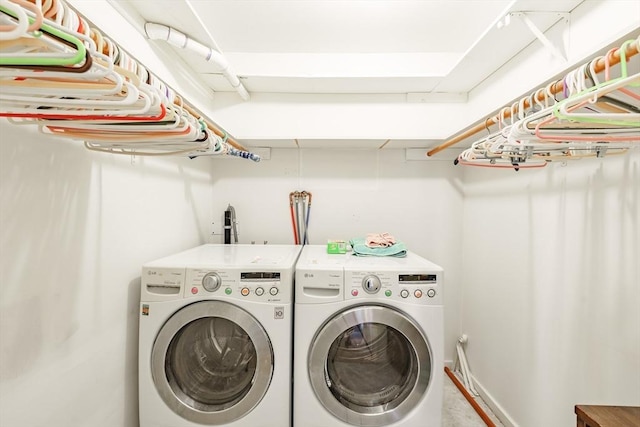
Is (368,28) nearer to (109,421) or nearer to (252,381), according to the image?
(252,381)

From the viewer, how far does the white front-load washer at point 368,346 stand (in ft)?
4.74

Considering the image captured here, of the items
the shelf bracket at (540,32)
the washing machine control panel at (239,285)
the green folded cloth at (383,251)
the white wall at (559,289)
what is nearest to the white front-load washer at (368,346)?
the washing machine control panel at (239,285)

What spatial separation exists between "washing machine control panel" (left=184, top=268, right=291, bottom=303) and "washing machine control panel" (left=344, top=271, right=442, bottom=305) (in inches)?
13.6

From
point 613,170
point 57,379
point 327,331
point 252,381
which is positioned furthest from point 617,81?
point 57,379

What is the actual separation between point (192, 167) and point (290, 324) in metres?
1.38

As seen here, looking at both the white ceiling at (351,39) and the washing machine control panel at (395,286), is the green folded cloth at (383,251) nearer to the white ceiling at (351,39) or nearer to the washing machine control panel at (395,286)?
the washing machine control panel at (395,286)

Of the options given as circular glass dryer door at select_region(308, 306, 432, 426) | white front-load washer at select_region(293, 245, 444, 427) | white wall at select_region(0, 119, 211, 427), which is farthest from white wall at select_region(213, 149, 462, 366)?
circular glass dryer door at select_region(308, 306, 432, 426)

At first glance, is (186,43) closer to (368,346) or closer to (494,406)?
(368,346)

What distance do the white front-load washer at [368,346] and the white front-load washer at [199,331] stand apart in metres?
0.09

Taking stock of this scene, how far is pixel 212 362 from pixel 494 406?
73.0 inches

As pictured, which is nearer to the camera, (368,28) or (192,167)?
(368,28)

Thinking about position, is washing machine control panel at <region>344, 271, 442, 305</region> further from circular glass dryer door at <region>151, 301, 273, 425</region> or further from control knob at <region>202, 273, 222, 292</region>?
control knob at <region>202, 273, 222, 292</region>

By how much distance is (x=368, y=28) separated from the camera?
6.05 feet

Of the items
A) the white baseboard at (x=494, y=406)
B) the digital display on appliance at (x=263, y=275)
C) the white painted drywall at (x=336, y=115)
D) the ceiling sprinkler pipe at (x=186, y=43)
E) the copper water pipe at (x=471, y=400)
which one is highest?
the ceiling sprinkler pipe at (x=186, y=43)
